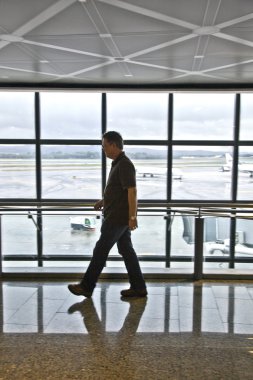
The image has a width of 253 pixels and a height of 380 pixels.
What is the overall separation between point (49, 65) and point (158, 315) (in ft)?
16.2

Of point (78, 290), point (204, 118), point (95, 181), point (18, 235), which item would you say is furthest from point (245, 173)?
point (78, 290)

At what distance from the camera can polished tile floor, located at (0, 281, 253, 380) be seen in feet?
7.65

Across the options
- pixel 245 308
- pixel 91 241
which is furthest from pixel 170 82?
pixel 245 308

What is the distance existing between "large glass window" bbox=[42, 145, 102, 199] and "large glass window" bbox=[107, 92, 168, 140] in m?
0.86

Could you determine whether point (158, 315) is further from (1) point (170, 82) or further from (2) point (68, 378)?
(1) point (170, 82)

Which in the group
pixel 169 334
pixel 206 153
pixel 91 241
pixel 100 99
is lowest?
pixel 169 334

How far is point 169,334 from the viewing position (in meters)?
2.81

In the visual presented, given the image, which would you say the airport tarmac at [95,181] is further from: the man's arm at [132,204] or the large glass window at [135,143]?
the man's arm at [132,204]

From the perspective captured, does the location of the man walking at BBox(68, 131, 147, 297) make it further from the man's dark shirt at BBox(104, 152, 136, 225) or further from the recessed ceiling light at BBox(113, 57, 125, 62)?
the recessed ceiling light at BBox(113, 57, 125, 62)

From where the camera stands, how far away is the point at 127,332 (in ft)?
9.28

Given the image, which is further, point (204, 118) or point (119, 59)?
point (204, 118)

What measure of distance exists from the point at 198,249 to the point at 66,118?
20.4 feet

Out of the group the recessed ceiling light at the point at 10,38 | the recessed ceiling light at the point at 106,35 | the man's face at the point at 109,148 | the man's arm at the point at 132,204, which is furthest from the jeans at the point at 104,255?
the recessed ceiling light at the point at 10,38

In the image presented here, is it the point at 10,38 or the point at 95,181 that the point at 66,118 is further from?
the point at 10,38
